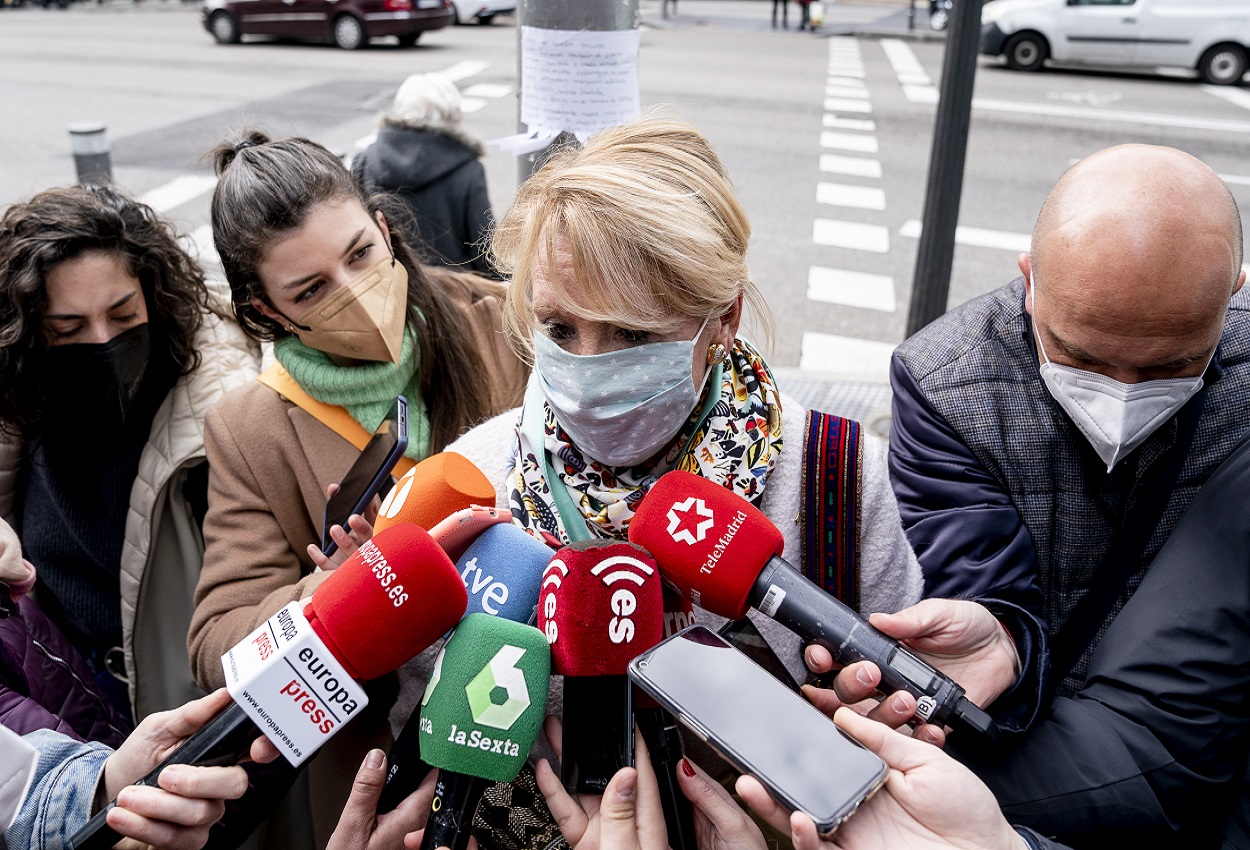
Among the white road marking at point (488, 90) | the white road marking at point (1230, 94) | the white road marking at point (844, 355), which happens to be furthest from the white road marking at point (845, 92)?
the white road marking at point (844, 355)

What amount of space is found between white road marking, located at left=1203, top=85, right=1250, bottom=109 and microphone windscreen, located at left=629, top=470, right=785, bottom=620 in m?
13.4

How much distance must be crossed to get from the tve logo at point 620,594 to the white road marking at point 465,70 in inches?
539

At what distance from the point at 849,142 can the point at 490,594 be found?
1013 cm

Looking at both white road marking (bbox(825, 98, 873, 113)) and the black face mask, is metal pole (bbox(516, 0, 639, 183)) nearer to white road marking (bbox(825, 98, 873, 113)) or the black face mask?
the black face mask

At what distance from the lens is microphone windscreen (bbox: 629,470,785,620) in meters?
1.52

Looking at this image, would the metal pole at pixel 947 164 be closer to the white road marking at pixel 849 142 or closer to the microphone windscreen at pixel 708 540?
the microphone windscreen at pixel 708 540

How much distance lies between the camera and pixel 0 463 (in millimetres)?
2467

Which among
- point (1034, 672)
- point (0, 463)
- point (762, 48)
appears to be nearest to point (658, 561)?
point (1034, 672)

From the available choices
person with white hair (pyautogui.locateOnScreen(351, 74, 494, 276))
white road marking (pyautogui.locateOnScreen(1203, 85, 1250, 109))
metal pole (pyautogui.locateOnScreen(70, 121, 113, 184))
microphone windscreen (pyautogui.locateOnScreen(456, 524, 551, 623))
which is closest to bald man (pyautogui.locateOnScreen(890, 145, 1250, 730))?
microphone windscreen (pyautogui.locateOnScreen(456, 524, 551, 623))

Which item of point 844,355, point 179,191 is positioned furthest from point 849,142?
point 179,191

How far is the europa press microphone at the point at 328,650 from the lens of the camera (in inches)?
53.5

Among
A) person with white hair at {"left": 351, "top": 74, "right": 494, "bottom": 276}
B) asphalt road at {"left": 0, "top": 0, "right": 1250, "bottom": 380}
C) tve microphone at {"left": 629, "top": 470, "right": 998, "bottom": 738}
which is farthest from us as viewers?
asphalt road at {"left": 0, "top": 0, "right": 1250, "bottom": 380}

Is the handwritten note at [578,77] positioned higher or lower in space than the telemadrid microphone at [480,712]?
higher

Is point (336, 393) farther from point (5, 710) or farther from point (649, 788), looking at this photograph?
point (649, 788)
